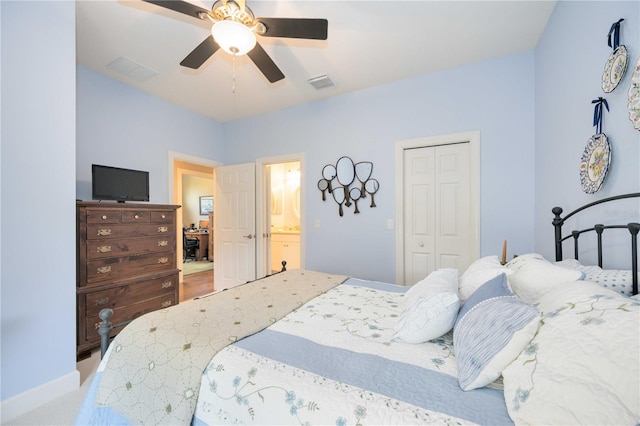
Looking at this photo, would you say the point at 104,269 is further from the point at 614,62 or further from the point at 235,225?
the point at 614,62

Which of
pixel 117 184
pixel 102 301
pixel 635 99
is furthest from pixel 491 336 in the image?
pixel 117 184

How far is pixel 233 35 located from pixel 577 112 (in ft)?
7.21

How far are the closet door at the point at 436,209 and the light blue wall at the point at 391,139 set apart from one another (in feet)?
0.57

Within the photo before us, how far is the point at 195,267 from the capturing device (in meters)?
5.98

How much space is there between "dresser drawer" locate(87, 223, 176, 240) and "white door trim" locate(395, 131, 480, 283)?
104 inches

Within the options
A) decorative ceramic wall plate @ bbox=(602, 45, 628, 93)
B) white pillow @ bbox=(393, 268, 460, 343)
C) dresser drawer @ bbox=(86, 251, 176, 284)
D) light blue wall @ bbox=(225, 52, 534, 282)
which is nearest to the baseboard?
dresser drawer @ bbox=(86, 251, 176, 284)

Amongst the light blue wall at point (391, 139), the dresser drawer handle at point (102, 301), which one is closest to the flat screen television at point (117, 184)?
the dresser drawer handle at point (102, 301)

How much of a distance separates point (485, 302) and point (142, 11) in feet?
9.49

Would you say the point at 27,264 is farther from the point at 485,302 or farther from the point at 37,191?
the point at 485,302

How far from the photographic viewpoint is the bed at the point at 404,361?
62 cm

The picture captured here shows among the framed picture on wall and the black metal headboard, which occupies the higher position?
the framed picture on wall

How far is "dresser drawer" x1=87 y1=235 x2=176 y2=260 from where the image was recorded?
2279 millimetres

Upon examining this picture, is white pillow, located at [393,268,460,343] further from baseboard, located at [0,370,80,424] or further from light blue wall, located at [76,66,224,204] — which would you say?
light blue wall, located at [76,66,224,204]

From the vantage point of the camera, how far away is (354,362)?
0.97m
